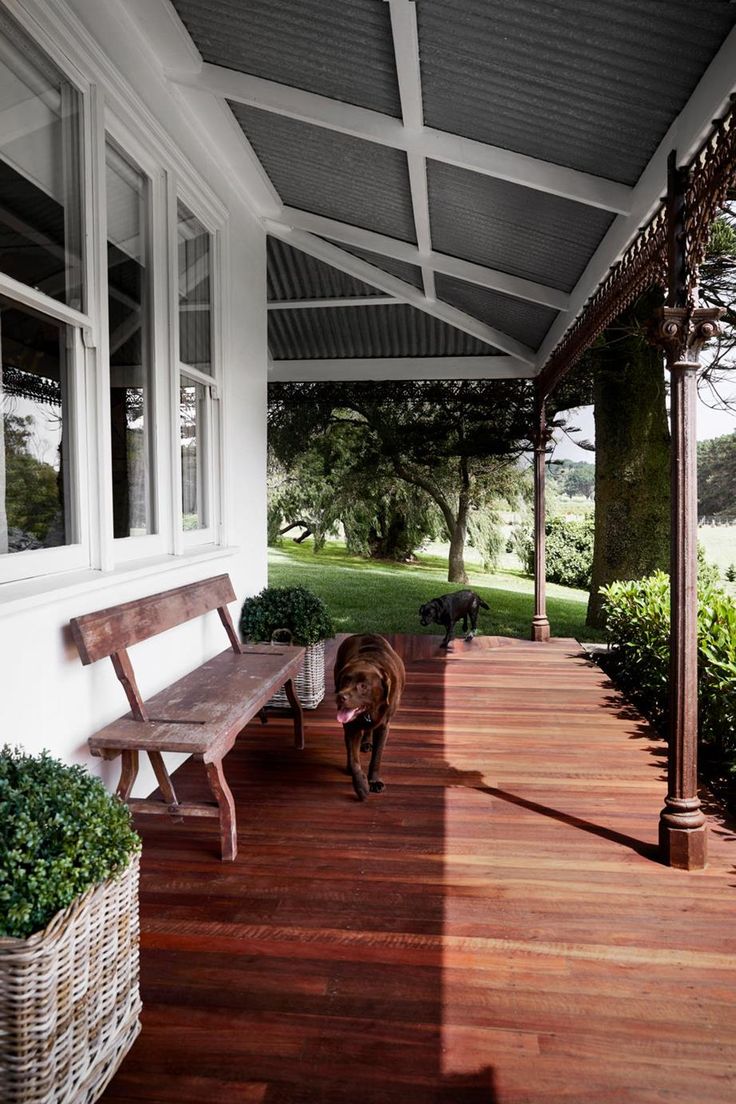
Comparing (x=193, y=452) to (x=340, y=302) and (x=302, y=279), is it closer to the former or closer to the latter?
(x=302, y=279)

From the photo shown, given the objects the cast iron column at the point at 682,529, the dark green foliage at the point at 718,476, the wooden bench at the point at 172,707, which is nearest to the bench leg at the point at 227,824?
the wooden bench at the point at 172,707

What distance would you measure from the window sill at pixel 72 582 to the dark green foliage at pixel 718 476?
9.83 meters

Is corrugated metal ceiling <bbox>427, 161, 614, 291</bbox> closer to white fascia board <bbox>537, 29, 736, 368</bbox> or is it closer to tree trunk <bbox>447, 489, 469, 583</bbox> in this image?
white fascia board <bbox>537, 29, 736, 368</bbox>

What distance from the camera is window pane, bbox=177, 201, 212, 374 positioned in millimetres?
3994

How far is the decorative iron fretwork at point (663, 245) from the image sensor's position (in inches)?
96.7

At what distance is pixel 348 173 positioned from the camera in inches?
170

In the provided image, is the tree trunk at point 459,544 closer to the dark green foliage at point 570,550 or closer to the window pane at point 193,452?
the dark green foliage at point 570,550

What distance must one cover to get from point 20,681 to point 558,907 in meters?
1.96

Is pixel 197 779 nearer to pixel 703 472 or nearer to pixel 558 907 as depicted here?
pixel 558 907

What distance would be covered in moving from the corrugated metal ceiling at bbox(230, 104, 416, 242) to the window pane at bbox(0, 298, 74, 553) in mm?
2067

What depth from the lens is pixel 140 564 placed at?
3299mm

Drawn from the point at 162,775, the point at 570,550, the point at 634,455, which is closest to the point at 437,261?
the point at 162,775

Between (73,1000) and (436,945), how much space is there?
3.70 feet

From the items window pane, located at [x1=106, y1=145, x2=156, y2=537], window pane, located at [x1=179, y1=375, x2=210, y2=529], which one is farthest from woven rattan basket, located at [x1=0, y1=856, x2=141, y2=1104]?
window pane, located at [x1=179, y1=375, x2=210, y2=529]
